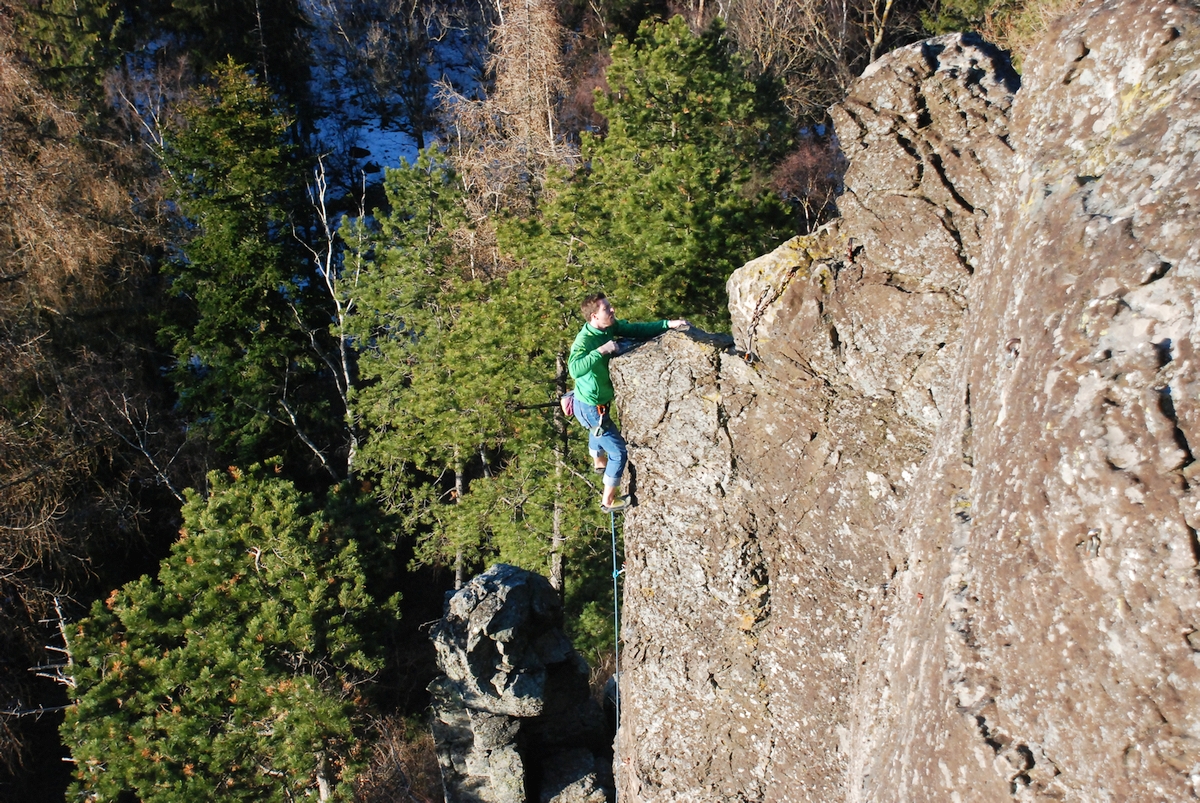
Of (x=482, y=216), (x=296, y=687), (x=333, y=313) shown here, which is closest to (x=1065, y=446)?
(x=296, y=687)

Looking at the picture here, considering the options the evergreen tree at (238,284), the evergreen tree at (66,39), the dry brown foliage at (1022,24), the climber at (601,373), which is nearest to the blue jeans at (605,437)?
the climber at (601,373)

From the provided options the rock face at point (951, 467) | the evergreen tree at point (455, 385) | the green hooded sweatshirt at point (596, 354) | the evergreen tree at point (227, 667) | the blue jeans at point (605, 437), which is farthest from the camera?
the evergreen tree at point (455, 385)

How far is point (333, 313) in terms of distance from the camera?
20234 mm

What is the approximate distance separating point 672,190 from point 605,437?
672cm

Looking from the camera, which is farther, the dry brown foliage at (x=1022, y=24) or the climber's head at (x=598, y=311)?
the dry brown foliage at (x=1022, y=24)

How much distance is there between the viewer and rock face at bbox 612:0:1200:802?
2102mm

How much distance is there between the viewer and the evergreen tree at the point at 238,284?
18.2 m

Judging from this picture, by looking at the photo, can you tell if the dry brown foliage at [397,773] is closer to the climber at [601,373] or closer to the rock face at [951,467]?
the climber at [601,373]

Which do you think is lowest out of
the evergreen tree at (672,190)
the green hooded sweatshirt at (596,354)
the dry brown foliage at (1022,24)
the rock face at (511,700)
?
the rock face at (511,700)

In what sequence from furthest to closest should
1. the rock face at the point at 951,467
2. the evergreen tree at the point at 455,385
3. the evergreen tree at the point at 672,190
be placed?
the evergreen tree at the point at 455,385 → the evergreen tree at the point at 672,190 → the rock face at the point at 951,467

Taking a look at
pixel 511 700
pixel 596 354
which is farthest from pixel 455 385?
pixel 596 354

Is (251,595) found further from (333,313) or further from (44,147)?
(44,147)

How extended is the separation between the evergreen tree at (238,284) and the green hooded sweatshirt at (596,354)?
1363 centimetres

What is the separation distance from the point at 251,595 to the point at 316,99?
61.4ft
